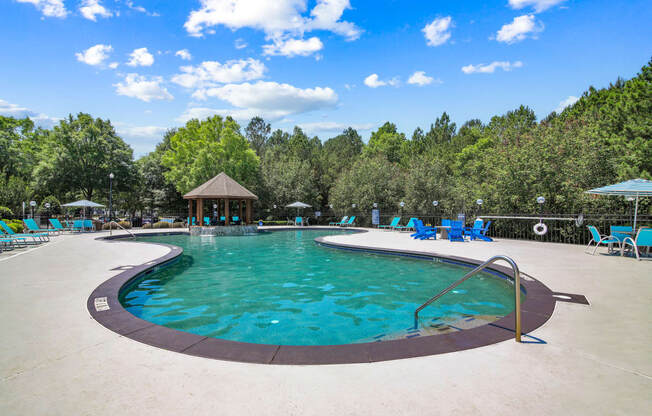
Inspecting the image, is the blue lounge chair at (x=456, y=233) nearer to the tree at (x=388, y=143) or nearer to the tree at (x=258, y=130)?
the tree at (x=388, y=143)

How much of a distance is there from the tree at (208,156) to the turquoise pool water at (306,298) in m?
19.8

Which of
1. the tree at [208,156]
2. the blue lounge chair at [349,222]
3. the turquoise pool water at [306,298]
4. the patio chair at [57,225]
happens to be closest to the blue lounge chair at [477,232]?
the turquoise pool water at [306,298]

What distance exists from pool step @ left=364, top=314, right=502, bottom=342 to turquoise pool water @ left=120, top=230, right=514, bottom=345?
87 mm

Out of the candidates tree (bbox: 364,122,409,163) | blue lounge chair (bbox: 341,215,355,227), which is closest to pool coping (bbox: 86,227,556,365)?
blue lounge chair (bbox: 341,215,355,227)

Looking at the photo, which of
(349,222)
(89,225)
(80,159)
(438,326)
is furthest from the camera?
(80,159)

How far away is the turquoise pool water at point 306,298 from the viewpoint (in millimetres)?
4605

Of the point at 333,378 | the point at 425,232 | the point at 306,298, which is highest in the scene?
the point at 425,232

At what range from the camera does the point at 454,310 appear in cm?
534

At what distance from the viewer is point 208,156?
27891mm

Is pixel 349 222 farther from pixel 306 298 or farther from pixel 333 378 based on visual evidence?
pixel 333 378

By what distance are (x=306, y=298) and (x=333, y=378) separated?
3.71m

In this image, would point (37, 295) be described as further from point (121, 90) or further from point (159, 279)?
point (121, 90)

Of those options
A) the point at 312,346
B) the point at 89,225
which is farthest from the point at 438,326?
the point at 89,225

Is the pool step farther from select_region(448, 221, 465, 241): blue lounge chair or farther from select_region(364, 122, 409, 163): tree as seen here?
select_region(364, 122, 409, 163): tree
